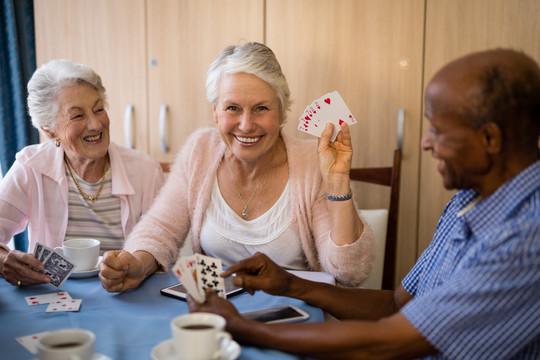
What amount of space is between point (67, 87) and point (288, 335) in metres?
1.67

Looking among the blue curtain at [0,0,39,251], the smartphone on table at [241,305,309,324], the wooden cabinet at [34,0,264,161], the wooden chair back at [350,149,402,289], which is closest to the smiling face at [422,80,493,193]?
the smartphone on table at [241,305,309,324]

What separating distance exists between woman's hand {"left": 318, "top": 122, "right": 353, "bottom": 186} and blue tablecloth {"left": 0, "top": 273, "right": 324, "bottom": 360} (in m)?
0.62

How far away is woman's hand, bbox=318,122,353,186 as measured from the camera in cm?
192

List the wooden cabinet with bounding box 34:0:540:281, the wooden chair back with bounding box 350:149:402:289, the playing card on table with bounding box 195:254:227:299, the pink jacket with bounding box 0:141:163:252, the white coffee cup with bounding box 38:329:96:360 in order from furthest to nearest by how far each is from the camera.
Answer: the wooden cabinet with bounding box 34:0:540:281
the wooden chair back with bounding box 350:149:402:289
the pink jacket with bounding box 0:141:163:252
the playing card on table with bounding box 195:254:227:299
the white coffee cup with bounding box 38:329:96:360

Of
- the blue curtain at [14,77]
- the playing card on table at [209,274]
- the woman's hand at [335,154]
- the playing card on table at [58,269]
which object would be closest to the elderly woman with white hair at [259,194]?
the woman's hand at [335,154]

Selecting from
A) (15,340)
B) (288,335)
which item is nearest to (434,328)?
(288,335)

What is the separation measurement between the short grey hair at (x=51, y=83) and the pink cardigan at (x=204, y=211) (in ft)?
1.93

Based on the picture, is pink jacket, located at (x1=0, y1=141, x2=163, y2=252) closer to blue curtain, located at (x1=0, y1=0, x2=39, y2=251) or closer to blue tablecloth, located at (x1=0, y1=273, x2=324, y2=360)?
blue tablecloth, located at (x1=0, y1=273, x2=324, y2=360)

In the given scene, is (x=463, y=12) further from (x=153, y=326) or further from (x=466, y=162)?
(x=153, y=326)

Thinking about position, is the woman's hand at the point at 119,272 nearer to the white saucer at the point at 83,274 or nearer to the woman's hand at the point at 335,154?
the white saucer at the point at 83,274

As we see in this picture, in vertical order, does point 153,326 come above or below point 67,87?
below

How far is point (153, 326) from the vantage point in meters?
1.26

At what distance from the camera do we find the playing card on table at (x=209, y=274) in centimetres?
128

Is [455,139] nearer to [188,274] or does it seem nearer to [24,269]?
[188,274]
